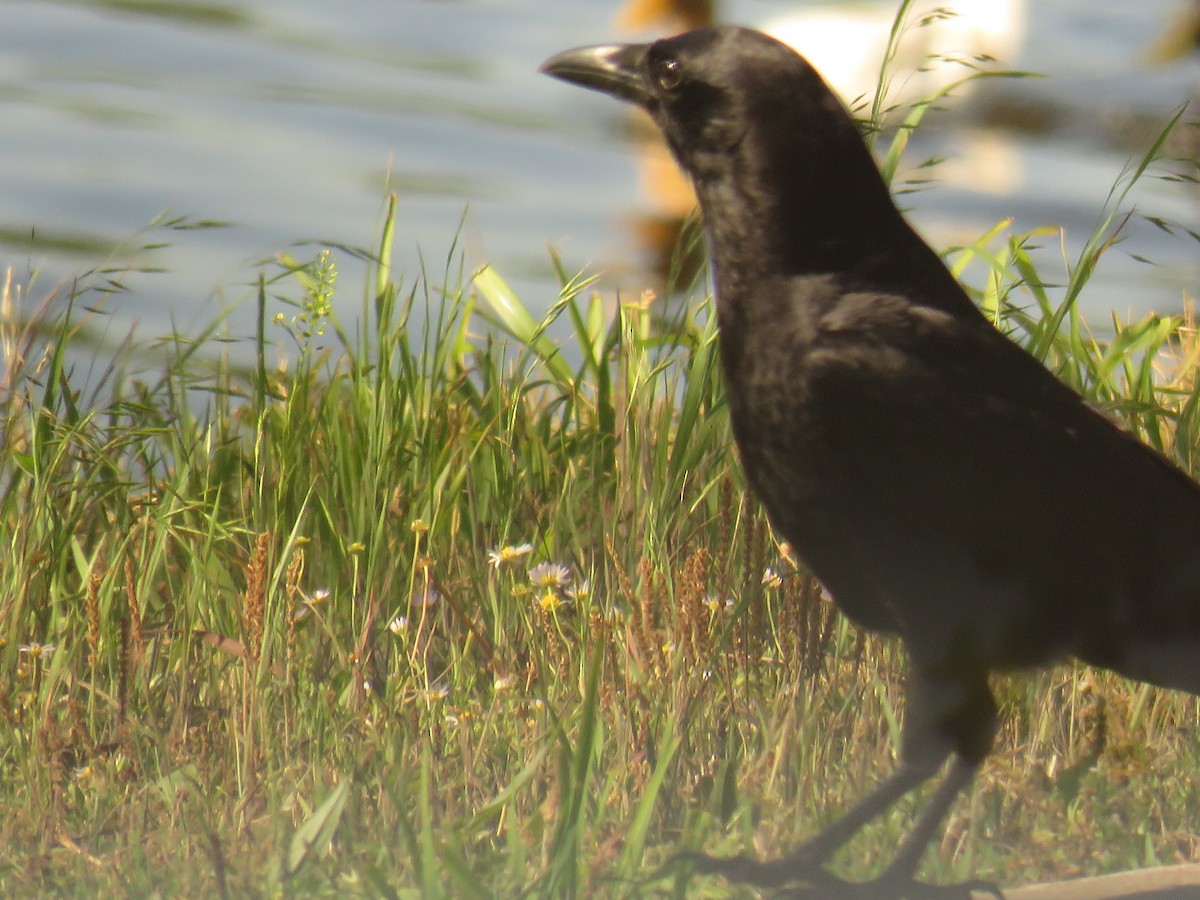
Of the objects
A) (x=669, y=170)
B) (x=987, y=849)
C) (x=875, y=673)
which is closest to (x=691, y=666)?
(x=875, y=673)

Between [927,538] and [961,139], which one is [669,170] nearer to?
[961,139]

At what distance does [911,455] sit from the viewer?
8.78ft

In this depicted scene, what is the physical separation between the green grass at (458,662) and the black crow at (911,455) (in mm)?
166

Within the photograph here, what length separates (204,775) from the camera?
2625mm

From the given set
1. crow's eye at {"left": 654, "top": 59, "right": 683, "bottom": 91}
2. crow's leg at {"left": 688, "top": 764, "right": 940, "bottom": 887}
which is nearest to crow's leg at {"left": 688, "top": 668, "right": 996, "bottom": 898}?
crow's leg at {"left": 688, "top": 764, "right": 940, "bottom": 887}

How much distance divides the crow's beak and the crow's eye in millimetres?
61

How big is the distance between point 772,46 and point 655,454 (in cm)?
83

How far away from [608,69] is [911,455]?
0.95 metres

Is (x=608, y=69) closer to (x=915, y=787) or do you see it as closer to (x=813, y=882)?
(x=915, y=787)

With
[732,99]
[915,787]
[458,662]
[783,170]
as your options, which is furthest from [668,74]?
[915,787]

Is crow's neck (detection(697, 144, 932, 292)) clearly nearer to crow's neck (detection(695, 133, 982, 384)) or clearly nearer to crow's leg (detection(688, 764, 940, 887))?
crow's neck (detection(695, 133, 982, 384))

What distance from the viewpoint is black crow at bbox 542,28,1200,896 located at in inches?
105

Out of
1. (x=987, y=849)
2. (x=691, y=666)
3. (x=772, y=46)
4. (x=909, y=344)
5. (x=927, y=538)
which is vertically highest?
(x=772, y=46)

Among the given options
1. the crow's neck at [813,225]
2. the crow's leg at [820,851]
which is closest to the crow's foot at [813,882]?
the crow's leg at [820,851]
